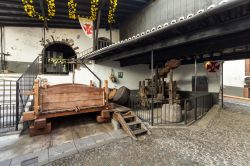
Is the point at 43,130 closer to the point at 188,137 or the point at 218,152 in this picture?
the point at 188,137

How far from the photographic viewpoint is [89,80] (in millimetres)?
8078

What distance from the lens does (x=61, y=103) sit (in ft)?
15.1

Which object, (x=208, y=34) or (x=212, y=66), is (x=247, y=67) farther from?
(x=208, y=34)

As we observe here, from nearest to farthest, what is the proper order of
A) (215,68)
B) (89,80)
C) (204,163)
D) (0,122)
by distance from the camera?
(204,163) < (0,122) < (215,68) < (89,80)

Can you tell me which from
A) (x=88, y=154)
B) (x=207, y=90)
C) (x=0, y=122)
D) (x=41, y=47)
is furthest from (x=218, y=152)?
(x=41, y=47)

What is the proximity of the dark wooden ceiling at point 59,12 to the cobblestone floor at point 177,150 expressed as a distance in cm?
631

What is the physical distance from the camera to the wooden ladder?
→ 4.33m

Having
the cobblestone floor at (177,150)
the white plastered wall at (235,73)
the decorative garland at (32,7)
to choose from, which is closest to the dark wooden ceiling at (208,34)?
the cobblestone floor at (177,150)

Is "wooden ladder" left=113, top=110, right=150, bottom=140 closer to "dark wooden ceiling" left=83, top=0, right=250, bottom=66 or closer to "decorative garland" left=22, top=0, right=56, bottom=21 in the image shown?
"dark wooden ceiling" left=83, top=0, right=250, bottom=66

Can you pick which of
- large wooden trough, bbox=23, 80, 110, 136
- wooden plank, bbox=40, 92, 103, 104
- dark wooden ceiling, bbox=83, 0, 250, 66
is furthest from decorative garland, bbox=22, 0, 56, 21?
wooden plank, bbox=40, 92, 103, 104

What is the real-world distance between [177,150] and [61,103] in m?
3.70

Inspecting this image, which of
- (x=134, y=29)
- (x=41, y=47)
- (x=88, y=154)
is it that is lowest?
(x=88, y=154)

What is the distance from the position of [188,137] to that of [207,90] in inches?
195

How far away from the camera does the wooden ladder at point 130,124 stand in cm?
433
